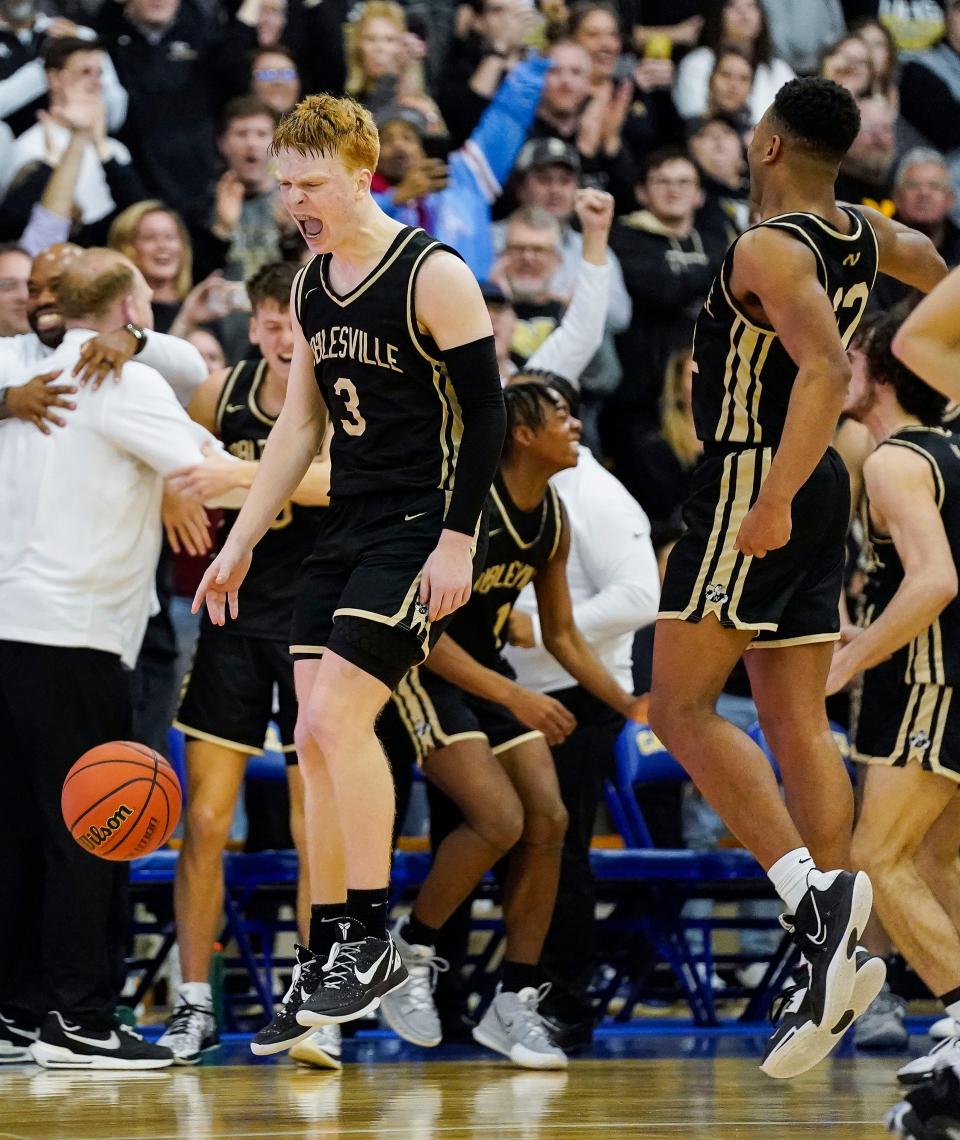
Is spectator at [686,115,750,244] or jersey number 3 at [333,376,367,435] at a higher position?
jersey number 3 at [333,376,367,435]

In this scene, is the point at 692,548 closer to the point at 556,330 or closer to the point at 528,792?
the point at 528,792

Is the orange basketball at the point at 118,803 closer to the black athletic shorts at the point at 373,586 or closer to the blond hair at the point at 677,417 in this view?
the black athletic shorts at the point at 373,586

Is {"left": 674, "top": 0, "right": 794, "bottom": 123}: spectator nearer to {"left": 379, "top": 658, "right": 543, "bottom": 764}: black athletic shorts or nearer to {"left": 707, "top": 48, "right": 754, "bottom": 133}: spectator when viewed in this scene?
{"left": 707, "top": 48, "right": 754, "bottom": 133}: spectator

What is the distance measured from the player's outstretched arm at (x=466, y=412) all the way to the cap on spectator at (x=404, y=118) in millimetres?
5153

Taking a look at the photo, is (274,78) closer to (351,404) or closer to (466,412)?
(351,404)

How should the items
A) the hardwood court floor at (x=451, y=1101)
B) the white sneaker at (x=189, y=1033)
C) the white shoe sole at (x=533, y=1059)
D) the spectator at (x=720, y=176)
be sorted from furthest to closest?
the spectator at (x=720, y=176)
the white shoe sole at (x=533, y=1059)
the white sneaker at (x=189, y=1033)
the hardwood court floor at (x=451, y=1101)

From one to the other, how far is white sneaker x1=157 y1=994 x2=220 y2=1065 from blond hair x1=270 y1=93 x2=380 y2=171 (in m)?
3.03

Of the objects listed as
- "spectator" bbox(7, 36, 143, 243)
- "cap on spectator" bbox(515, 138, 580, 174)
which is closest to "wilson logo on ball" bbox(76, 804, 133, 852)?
"spectator" bbox(7, 36, 143, 243)

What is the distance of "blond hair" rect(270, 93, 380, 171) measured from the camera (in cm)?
458

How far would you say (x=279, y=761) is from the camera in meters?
7.74

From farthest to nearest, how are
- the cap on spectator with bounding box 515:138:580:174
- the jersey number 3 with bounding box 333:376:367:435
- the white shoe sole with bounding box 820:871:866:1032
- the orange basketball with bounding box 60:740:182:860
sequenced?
the cap on spectator with bounding box 515:138:580:174 < the orange basketball with bounding box 60:740:182:860 < the jersey number 3 with bounding box 333:376:367:435 < the white shoe sole with bounding box 820:871:866:1032

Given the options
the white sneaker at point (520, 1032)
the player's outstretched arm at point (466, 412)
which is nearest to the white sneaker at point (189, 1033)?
the white sneaker at point (520, 1032)

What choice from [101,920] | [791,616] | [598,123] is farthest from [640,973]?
[598,123]

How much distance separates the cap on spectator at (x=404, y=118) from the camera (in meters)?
9.53
